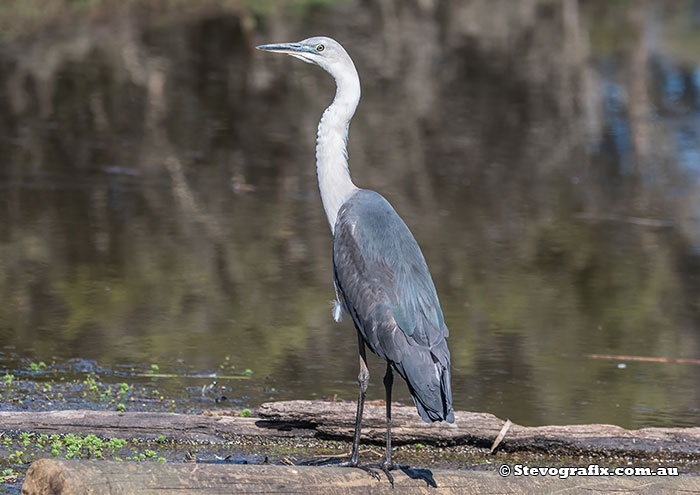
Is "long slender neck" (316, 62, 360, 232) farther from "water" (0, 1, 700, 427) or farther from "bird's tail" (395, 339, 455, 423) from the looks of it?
"water" (0, 1, 700, 427)

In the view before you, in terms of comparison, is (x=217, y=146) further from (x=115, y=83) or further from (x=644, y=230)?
(x=644, y=230)

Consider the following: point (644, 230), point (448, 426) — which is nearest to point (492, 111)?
point (644, 230)

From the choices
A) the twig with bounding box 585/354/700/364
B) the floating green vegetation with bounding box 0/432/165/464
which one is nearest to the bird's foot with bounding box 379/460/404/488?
the floating green vegetation with bounding box 0/432/165/464

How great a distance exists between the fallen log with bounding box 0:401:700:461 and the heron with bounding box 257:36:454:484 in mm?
492

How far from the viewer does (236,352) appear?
729 cm

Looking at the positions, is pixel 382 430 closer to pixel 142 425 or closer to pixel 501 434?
pixel 501 434

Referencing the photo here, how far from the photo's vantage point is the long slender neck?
222 inches

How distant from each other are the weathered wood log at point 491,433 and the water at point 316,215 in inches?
29.1

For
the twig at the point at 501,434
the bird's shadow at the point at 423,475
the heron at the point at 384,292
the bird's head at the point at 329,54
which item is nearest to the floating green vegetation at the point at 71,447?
the heron at the point at 384,292

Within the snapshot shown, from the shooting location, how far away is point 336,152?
18.6 feet

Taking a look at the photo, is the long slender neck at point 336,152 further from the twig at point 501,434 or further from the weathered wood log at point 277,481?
the weathered wood log at point 277,481

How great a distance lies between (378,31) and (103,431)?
19381 millimetres

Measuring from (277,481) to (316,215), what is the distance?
6691mm

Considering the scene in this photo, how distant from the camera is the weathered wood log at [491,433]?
→ 568 centimetres
